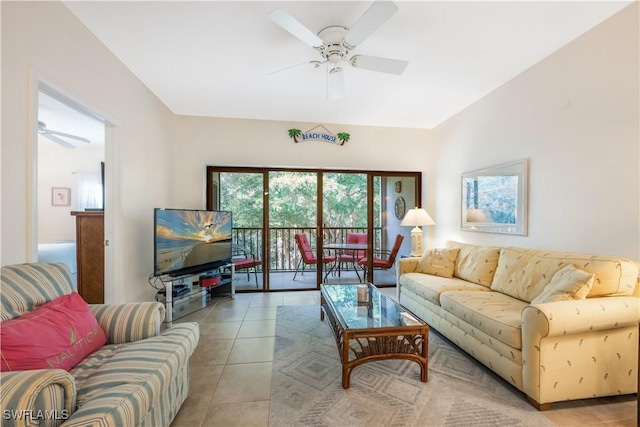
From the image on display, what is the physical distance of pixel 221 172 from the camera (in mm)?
4383

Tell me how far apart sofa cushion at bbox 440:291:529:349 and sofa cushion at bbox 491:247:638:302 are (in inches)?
5.0

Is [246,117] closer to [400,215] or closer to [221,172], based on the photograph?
[221,172]

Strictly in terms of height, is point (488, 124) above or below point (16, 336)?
above

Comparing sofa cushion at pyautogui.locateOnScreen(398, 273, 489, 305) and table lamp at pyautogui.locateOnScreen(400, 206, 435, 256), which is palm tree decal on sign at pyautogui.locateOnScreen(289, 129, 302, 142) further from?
sofa cushion at pyautogui.locateOnScreen(398, 273, 489, 305)

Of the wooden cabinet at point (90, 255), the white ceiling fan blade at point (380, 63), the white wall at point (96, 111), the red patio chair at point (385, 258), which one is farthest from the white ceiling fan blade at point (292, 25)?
the red patio chair at point (385, 258)

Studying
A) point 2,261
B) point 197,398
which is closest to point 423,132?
point 197,398

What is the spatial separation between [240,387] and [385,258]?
10.8 ft

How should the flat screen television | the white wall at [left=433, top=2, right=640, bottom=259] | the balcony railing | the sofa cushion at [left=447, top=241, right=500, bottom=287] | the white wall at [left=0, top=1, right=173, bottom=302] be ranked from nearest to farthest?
the white wall at [left=0, top=1, right=173, bottom=302] < the white wall at [left=433, top=2, right=640, bottom=259] < the sofa cushion at [left=447, top=241, right=500, bottom=287] < the flat screen television < the balcony railing

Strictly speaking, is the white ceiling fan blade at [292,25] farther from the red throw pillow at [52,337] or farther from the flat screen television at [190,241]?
the flat screen television at [190,241]

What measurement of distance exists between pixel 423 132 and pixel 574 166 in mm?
2594

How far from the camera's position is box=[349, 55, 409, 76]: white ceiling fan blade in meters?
2.23

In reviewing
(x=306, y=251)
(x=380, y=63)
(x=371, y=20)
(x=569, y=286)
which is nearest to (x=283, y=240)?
(x=306, y=251)

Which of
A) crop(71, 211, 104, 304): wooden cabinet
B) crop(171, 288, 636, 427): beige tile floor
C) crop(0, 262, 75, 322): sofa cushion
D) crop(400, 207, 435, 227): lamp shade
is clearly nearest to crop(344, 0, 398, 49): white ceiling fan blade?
crop(0, 262, 75, 322): sofa cushion

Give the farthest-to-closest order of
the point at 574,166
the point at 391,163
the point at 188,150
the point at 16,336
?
the point at 391,163, the point at 188,150, the point at 574,166, the point at 16,336
